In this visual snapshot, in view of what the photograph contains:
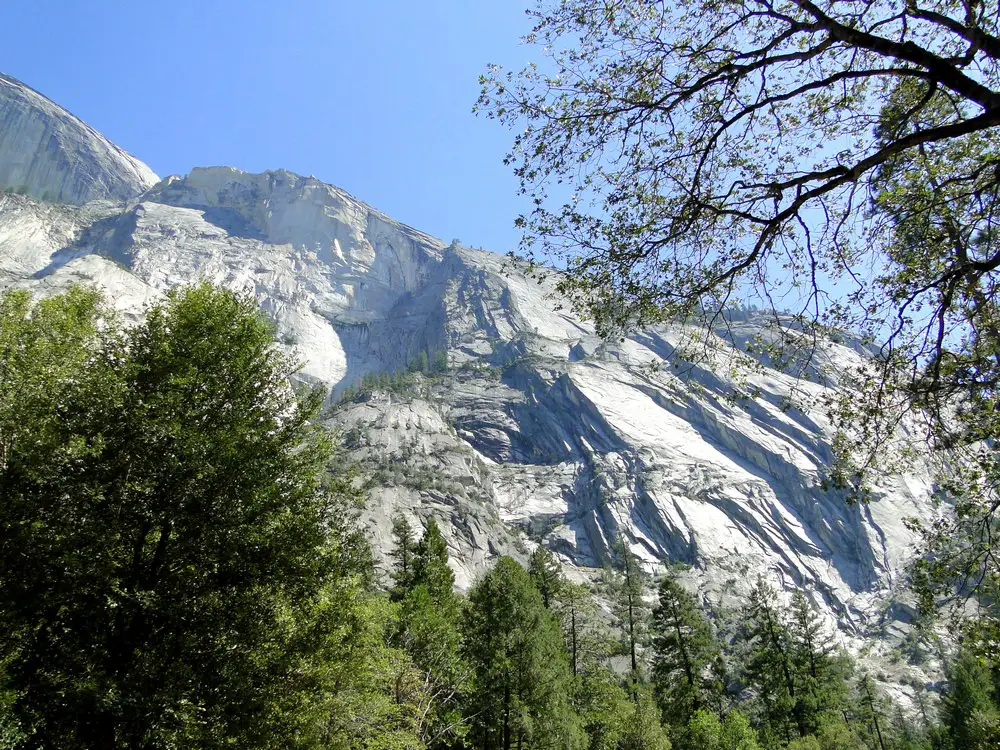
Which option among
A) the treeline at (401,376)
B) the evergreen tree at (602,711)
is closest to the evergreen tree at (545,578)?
the evergreen tree at (602,711)

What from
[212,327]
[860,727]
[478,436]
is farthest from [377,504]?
[212,327]

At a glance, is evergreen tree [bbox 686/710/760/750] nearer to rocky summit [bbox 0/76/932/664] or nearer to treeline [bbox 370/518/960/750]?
treeline [bbox 370/518/960/750]

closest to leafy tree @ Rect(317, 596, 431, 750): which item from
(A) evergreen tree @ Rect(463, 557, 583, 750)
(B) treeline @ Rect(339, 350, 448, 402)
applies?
Answer: (A) evergreen tree @ Rect(463, 557, 583, 750)

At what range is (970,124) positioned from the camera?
4.76 metres

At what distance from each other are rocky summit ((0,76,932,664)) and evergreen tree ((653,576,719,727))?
119 ft

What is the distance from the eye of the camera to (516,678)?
72.4 ft

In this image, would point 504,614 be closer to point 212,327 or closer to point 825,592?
point 212,327

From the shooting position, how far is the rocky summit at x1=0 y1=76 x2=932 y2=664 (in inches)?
4023

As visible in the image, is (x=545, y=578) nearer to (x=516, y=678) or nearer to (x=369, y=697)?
(x=516, y=678)

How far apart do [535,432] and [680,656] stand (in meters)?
103

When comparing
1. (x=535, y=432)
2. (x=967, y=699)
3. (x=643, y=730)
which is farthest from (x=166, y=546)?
(x=535, y=432)

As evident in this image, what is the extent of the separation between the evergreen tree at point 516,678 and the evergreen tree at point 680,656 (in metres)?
9.72

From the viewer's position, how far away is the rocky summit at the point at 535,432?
102 meters

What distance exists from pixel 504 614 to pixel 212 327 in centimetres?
1747
